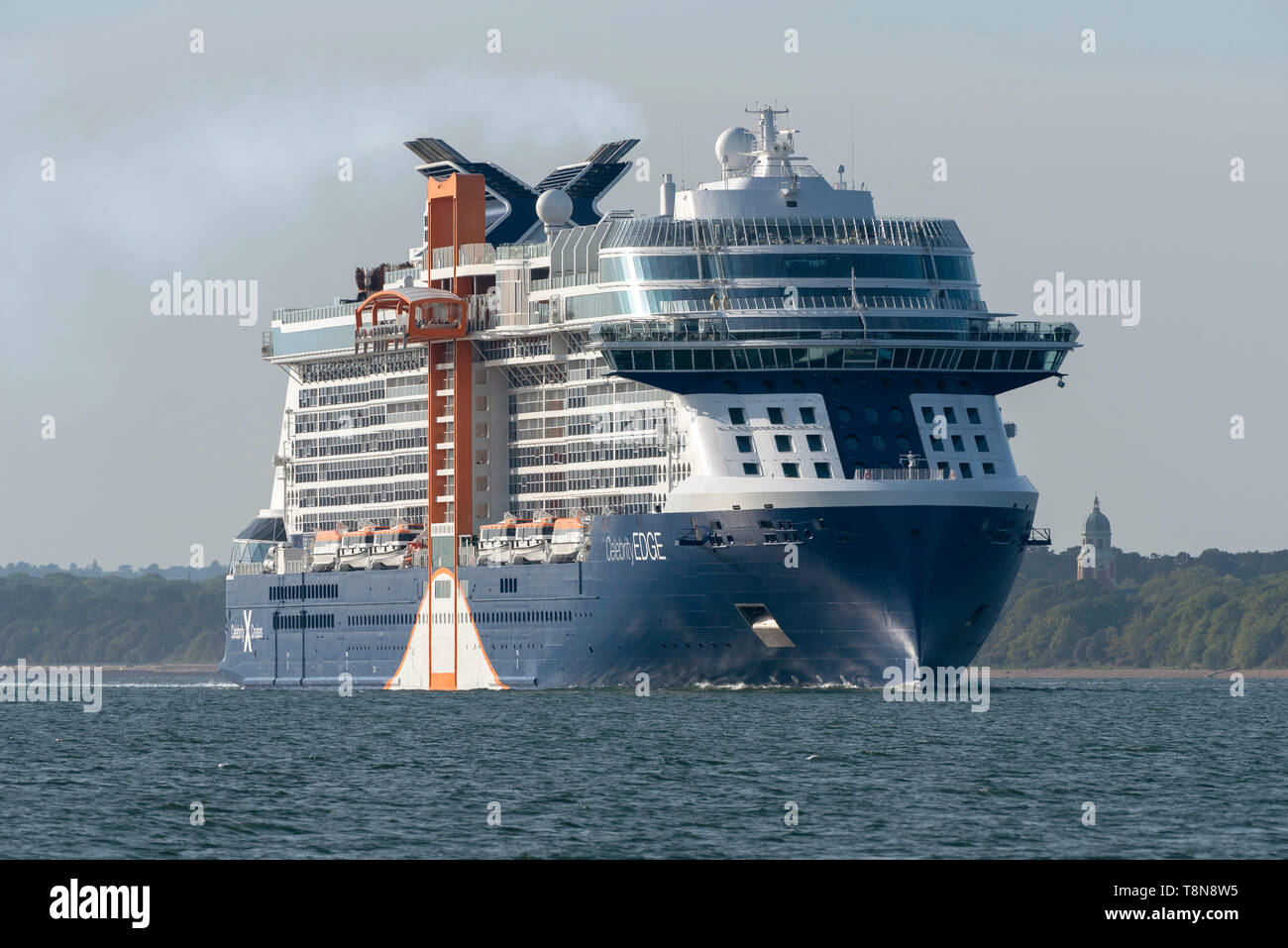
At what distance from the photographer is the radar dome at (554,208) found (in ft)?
376

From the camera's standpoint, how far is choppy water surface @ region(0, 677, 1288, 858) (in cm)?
5191

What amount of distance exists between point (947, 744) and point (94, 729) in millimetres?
36560

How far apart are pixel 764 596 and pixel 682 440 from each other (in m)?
8.65

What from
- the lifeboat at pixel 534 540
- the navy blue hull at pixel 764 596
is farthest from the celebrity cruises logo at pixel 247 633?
the navy blue hull at pixel 764 596

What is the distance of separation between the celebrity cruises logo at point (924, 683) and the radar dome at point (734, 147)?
2388 centimetres

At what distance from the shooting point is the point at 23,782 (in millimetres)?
66812

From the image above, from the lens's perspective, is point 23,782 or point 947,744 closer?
point 23,782
